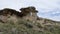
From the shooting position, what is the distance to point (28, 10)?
23297 mm

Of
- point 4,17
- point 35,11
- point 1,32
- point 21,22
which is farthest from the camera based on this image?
point 35,11

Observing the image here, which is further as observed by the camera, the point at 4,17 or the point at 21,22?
the point at 4,17

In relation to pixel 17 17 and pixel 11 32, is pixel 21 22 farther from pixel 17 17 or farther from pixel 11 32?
pixel 11 32

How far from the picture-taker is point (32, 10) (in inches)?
944

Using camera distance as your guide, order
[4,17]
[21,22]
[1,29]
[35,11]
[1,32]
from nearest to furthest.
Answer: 1. [1,32]
2. [1,29]
3. [21,22]
4. [4,17]
5. [35,11]

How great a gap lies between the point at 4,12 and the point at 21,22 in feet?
12.0

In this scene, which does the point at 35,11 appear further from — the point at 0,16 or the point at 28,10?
the point at 0,16

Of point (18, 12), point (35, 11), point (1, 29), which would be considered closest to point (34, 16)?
point (35, 11)

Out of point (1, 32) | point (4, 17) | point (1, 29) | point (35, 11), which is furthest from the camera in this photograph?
point (35, 11)

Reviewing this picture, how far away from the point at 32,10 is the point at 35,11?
33.5 inches

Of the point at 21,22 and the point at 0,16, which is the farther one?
the point at 0,16

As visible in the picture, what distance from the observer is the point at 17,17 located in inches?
917

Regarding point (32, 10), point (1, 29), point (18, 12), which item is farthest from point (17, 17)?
point (1, 29)

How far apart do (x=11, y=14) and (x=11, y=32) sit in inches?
362
